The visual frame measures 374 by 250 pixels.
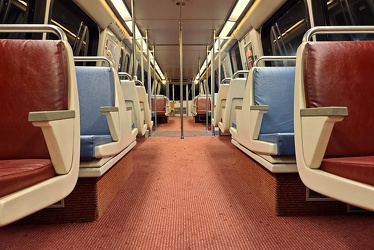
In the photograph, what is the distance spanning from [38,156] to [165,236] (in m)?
0.73

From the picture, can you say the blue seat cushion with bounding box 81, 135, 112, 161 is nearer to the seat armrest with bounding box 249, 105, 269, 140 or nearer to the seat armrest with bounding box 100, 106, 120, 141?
the seat armrest with bounding box 100, 106, 120, 141

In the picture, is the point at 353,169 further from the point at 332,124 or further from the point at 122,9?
the point at 122,9

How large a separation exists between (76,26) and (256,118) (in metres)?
3.75

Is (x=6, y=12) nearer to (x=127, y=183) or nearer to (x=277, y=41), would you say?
(x=127, y=183)

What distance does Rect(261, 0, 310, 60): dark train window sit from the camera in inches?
153

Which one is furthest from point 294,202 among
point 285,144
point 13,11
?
point 13,11

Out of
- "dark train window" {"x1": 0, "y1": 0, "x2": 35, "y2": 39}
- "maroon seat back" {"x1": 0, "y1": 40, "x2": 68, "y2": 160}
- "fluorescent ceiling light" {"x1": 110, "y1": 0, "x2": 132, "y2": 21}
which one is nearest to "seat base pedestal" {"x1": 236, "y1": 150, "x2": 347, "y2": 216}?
"maroon seat back" {"x1": 0, "y1": 40, "x2": 68, "y2": 160}

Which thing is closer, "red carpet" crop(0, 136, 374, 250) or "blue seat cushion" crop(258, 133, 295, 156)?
"red carpet" crop(0, 136, 374, 250)

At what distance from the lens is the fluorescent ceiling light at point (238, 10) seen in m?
5.21

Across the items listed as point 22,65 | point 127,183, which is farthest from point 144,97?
point 22,65

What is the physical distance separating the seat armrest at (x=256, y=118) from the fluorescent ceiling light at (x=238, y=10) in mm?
3897

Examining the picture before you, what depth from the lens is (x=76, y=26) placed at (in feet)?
14.5

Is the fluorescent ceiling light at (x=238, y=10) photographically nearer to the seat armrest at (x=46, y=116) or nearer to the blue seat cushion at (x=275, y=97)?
the blue seat cushion at (x=275, y=97)

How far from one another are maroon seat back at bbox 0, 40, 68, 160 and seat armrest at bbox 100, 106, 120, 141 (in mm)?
374
